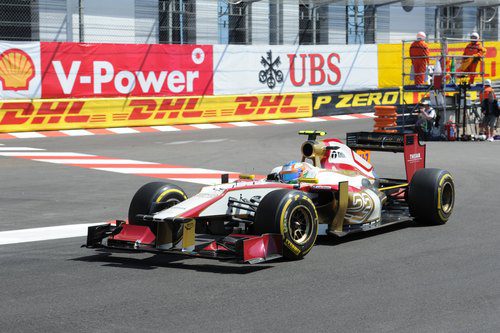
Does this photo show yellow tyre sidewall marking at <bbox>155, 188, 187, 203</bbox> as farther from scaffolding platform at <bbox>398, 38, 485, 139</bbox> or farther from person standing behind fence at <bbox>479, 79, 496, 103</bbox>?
person standing behind fence at <bbox>479, 79, 496, 103</bbox>

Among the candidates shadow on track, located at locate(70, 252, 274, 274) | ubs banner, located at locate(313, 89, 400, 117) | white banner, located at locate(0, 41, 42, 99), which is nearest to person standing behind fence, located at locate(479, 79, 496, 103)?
ubs banner, located at locate(313, 89, 400, 117)

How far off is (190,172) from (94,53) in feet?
31.3

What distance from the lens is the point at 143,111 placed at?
23.0m

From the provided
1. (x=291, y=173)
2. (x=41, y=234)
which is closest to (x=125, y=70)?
(x=41, y=234)

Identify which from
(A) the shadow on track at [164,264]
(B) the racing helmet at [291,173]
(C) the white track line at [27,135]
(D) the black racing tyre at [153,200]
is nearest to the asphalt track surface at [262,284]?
(A) the shadow on track at [164,264]

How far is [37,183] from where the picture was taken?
41.6ft

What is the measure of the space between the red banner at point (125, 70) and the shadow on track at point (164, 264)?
14779 millimetres

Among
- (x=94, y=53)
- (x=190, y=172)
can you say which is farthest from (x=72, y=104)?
(x=190, y=172)

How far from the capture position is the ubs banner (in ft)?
87.7

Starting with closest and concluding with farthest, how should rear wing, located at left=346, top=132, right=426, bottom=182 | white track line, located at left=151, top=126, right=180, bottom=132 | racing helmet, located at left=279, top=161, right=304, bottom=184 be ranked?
racing helmet, located at left=279, top=161, right=304, bottom=184, rear wing, located at left=346, top=132, right=426, bottom=182, white track line, located at left=151, top=126, right=180, bottom=132

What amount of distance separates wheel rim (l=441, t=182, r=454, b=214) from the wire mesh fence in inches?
581

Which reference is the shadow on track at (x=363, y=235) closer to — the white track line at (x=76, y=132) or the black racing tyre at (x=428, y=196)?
the black racing tyre at (x=428, y=196)

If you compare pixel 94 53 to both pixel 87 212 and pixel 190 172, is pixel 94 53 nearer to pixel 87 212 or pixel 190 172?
pixel 190 172

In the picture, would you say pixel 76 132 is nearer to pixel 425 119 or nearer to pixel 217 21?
pixel 217 21
